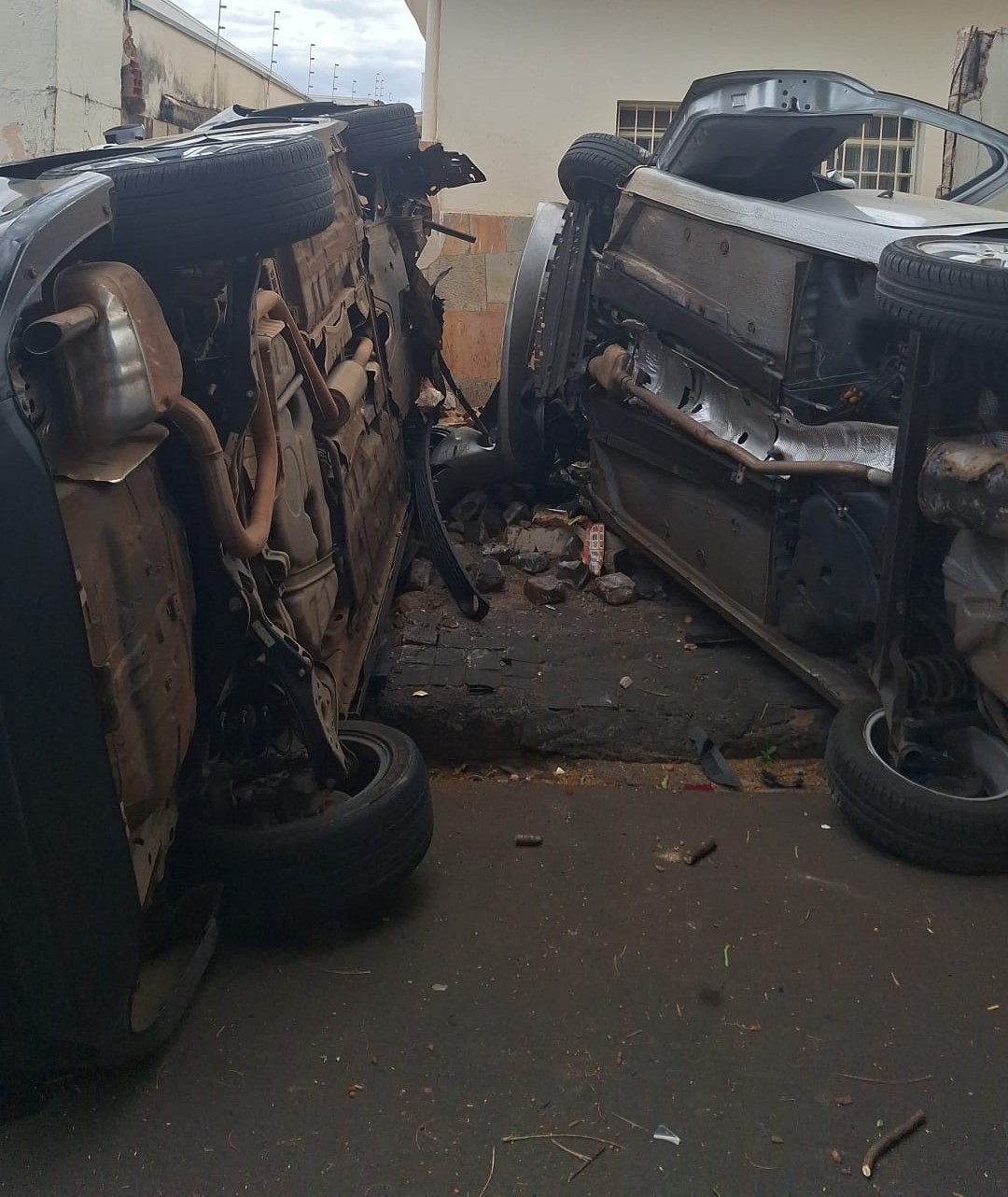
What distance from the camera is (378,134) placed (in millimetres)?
5461

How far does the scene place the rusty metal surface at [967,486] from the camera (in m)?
2.90

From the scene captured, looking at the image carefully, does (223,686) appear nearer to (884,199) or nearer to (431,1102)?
(431,1102)

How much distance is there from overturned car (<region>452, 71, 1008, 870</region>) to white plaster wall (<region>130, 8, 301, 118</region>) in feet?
23.0

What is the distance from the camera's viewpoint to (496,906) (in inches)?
118

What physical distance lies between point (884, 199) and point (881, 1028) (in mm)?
3109

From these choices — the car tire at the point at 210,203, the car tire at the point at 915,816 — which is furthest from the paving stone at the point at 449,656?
the car tire at the point at 210,203

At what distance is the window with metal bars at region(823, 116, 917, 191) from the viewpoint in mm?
10875

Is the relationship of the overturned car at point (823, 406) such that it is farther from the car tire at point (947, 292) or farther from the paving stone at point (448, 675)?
the paving stone at point (448, 675)

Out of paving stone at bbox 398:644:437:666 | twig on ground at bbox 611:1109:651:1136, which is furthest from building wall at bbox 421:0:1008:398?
twig on ground at bbox 611:1109:651:1136

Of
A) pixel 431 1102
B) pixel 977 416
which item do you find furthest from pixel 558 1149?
pixel 977 416

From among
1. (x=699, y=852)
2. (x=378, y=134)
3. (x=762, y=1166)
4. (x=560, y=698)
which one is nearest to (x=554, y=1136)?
(x=762, y=1166)

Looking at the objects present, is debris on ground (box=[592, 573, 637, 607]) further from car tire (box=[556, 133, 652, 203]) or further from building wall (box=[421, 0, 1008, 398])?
building wall (box=[421, 0, 1008, 398])

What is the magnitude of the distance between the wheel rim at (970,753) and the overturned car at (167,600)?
1.44 m

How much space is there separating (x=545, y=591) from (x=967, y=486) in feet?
7.91
